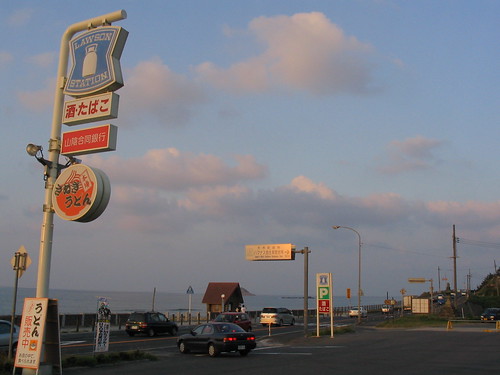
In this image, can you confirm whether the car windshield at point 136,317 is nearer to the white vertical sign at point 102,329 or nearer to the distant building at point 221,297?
the white vertical sign at point 102,329

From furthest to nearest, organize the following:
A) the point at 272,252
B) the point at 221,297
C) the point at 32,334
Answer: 1. the point at 221,297
2. the point at 272,252
3. the point at 32,334

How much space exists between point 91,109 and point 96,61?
1.33 meters

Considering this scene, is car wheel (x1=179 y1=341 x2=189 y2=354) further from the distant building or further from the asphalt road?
the distant building

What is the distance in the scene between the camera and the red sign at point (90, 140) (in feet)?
46.0

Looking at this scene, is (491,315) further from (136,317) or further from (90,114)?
(90,114)

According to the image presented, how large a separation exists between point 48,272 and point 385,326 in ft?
121

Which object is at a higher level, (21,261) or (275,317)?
(21,261)

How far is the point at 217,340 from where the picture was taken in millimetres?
22469

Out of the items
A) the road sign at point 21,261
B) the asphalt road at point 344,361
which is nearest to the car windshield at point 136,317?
the asphalt road at point 344,361

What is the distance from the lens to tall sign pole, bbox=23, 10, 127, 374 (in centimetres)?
1432

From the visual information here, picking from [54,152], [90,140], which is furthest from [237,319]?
[90,140]

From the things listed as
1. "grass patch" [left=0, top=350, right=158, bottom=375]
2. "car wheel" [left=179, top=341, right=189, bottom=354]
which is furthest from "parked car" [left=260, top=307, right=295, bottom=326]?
"grass patch" [left=0, top=350, right=158, bottom=375]

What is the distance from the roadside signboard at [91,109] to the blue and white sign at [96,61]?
0.23 meters

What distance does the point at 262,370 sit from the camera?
17391 mm
